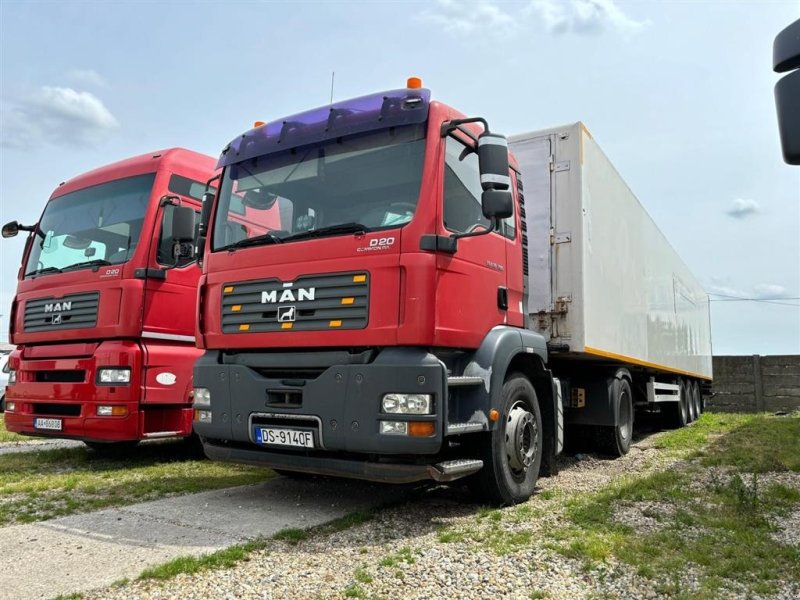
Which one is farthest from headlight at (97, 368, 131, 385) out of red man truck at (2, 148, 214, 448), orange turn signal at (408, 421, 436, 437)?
orange turn signal at (408, 421, 436, 437)

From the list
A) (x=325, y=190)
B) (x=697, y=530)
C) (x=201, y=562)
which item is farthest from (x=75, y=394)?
(x=697, y=530)

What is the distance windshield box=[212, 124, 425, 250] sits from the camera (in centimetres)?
461

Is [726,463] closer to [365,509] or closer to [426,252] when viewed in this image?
[365,509]

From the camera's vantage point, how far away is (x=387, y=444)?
13.8 ft

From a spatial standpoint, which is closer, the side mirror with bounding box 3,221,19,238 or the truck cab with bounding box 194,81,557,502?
the truck cab with bounding box 194,81,557,502

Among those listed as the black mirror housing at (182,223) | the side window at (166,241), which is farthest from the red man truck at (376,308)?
the side window at (166,241)

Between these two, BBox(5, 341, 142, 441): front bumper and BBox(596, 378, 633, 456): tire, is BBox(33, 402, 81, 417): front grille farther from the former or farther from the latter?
BBox(596, 378, 633, 456): tire

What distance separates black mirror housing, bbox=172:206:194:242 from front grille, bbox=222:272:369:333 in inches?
60.9

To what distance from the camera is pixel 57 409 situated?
23.2 feet

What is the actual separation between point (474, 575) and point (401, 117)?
306 cm

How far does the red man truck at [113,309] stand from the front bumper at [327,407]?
2.01 meters

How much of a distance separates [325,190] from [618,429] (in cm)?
506

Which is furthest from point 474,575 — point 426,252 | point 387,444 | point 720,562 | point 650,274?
point 650,274

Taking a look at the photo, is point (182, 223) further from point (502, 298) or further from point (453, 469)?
point (453, 469)
